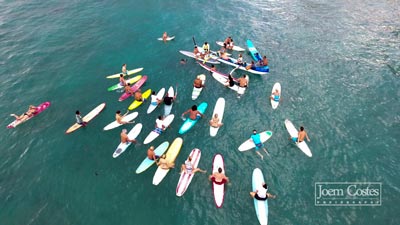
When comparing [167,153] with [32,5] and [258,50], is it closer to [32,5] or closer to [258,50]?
[258,50]

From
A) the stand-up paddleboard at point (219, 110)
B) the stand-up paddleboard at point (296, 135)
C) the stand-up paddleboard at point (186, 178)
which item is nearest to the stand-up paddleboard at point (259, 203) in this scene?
the stand-up paddleboard at point (296, 135)

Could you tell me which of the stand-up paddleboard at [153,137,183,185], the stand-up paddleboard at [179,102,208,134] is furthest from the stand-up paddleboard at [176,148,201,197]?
the stand-up paddleboard at [179,102,208,134]

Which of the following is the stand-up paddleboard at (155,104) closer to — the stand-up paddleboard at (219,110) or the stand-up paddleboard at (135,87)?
the stand-up paddleboard at (135,87)

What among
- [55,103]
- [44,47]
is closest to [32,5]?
[44,47]

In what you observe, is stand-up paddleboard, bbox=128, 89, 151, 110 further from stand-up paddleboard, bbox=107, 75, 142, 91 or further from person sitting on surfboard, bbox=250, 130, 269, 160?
person sitting on surfboard, bbox=250, 130, 269, 160

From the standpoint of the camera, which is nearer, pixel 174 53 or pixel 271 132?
pixel 271 132

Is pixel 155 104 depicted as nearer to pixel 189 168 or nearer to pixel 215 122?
pixel 215 122
